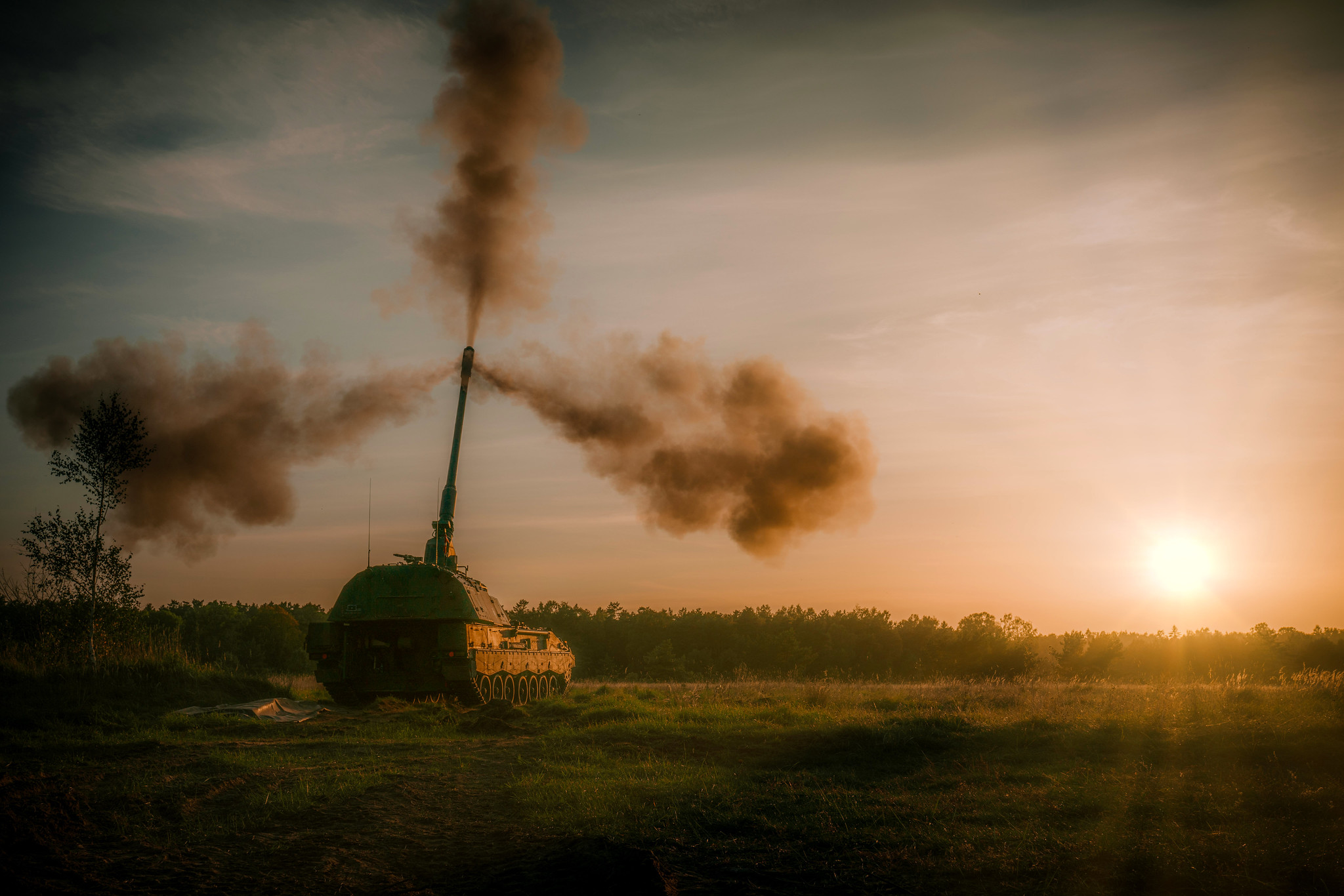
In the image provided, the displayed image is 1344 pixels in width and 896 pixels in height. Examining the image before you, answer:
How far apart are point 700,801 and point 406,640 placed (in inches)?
470

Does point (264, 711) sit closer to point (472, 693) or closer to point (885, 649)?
point (472, 693)

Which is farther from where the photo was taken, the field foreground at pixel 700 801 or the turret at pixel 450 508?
the turret at pixel 450 508

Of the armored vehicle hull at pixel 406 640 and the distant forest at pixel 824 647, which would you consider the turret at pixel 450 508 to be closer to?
the armored vehicle hull at pixel 406 640

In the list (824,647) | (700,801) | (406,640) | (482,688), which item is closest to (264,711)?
(406,640)

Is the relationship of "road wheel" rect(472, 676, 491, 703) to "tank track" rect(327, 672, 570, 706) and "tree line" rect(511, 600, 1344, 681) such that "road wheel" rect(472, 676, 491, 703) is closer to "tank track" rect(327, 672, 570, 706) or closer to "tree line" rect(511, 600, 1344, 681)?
"tank track" rect(327, 672, 570, 706)

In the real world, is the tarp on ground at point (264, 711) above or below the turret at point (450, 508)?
below

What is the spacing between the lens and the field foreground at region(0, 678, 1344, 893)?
5.79 metres

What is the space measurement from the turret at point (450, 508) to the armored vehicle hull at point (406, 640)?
1324mm

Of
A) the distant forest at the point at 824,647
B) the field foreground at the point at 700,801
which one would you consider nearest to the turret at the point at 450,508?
the field foreground at the point at 700,801

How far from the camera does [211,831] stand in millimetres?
A: 6660

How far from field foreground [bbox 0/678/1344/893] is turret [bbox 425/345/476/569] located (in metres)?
6.24

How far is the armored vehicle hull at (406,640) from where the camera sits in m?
18.0

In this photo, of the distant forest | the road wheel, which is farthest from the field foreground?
the distant forest

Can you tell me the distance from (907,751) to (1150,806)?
4027mm
